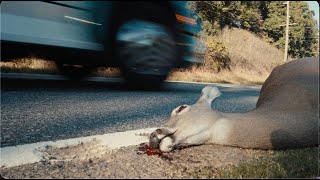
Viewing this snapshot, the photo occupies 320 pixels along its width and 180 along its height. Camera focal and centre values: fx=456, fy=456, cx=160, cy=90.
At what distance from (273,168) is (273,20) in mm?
824

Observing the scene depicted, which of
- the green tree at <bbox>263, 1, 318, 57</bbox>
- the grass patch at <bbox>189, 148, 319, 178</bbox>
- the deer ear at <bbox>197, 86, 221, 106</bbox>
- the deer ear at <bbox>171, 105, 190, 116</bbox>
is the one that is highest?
the green tree at <bbox>263, 1, 318, 57</bbox>

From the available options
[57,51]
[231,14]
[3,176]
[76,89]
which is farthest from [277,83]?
[76,89]

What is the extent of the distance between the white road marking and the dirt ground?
0.15 ft

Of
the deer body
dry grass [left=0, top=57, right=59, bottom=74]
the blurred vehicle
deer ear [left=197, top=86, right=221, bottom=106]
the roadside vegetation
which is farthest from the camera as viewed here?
dry grass [left=0, top=57, right=59, bottom=74]

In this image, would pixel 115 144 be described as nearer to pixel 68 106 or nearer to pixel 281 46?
pixel 281 46

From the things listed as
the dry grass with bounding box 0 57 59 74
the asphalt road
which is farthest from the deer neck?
the dry grass with bounding box 0 57 59 74

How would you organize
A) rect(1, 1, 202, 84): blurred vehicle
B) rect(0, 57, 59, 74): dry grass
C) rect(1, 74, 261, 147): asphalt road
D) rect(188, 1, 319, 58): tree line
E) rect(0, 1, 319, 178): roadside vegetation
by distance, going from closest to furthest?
1. rect(0, 1, 319, 178): roadside vegetation
2. rect(188, 1, 319, 58): tree line
3. rect(1, 74, 261, 147): asphalt road
4. rect(1, 1, 202, 84): blurred vehicle
5. rect(0, 57, 59, 74): dry grass

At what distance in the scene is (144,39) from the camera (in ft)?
11.7

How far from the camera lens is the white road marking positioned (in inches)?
76.5

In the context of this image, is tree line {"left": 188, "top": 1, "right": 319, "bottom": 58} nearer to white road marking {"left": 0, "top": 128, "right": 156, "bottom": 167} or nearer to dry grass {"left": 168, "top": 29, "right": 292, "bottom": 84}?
dry grass {"left": 168, "top": 29, "right": 292, "bottom": 84}

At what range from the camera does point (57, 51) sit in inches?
160

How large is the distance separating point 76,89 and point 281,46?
2981 millimetres

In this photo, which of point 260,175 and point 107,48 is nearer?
point 260,175

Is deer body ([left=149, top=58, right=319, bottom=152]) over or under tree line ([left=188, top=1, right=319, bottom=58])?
under
